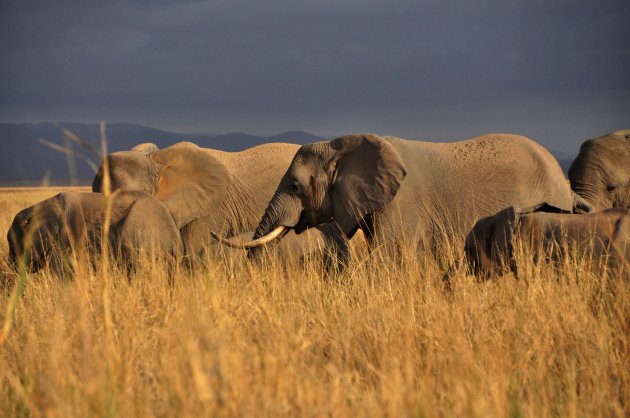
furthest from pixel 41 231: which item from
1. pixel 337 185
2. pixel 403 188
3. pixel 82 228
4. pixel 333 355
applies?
pixel 333 355

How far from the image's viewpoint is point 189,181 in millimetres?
10945

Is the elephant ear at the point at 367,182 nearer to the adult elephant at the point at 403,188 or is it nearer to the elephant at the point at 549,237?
the adult elephant at the point at 403,188

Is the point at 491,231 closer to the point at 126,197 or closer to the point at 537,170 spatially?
the point at 537,170

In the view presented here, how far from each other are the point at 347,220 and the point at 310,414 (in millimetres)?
5232

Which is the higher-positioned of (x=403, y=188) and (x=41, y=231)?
(x=403, y=188)

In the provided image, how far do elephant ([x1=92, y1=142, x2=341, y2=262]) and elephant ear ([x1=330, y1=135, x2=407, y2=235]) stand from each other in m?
1.61

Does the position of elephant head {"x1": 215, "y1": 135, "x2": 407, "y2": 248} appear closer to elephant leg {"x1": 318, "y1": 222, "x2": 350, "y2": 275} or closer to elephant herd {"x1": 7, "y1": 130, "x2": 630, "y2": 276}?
elephant herd {"x1": 7, "y1": 130, "x2": 630, "y2": 276}

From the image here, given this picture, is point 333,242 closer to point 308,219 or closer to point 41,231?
point 308,219

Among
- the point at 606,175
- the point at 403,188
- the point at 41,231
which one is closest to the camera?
the point at 41,231

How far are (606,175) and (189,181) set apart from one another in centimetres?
862

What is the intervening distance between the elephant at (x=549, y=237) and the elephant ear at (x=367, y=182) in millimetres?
1468

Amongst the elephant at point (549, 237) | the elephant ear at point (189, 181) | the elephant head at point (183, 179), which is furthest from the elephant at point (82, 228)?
the elephant at point (549, 237)

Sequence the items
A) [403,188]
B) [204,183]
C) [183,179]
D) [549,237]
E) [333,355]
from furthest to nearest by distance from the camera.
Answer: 1. [204,183]
2. [183,179]
3. [403,188]
4. [549,237]
5. [333,355]

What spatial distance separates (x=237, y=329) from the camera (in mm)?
4484
